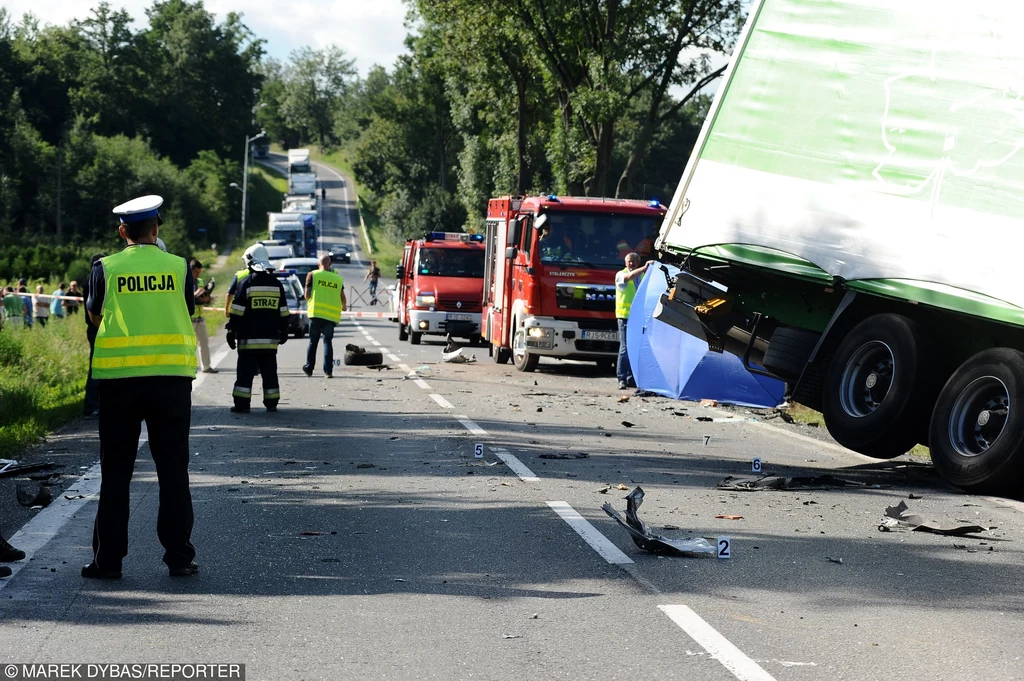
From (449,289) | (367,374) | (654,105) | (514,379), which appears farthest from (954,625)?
(654,105)

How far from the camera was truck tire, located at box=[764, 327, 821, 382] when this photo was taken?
1127cm

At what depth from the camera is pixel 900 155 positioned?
9.68m

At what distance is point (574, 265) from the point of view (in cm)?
1969

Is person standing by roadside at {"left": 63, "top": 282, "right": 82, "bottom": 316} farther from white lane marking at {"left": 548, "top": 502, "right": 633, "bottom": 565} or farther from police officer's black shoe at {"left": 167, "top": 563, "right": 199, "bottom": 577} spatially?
police officer's black shoe at {"left": 167, "top": 563, "right": 199, "bottom": 577}

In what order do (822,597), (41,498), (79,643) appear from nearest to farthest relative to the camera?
(79,643) < (822,597) < (41,498)

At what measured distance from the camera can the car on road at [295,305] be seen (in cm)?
3120

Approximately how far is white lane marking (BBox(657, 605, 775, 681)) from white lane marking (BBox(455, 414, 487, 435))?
6750mm

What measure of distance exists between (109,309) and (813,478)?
5539 mm

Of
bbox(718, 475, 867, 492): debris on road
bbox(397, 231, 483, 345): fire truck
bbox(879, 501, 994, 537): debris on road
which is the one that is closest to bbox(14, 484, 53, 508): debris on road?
bbox(718, 475, 867, 492): debris on road

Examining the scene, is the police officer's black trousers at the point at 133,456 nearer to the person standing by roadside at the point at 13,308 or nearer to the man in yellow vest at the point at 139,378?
the man in yellow vest at the point at 139,378

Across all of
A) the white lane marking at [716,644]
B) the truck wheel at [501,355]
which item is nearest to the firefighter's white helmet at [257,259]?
the truck wheel at [501,355]

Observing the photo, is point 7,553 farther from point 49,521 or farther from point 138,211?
point 138,211

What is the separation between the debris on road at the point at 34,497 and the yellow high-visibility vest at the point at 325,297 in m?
9.79

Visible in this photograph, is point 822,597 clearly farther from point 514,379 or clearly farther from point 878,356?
point 514,379
